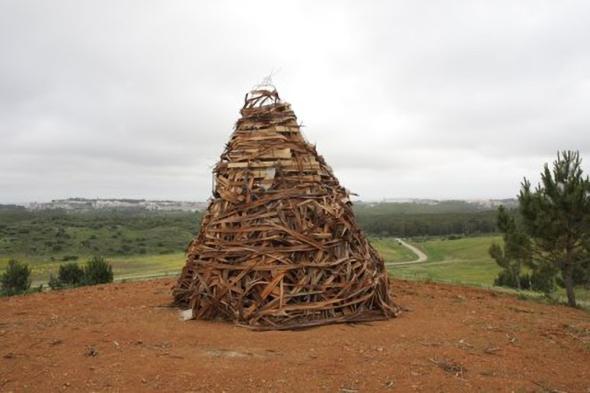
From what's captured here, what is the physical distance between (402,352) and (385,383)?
3.74 feet

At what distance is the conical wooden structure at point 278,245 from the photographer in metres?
8.13

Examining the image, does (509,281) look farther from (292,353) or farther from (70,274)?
(292,353)

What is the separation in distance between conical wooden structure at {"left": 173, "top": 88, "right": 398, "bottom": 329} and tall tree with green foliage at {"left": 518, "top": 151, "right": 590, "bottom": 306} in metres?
7.84

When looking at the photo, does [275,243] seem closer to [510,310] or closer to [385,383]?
[385,383]

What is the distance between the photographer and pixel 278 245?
A: 8461 mm

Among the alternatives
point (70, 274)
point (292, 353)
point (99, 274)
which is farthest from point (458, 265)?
point (292, 353)

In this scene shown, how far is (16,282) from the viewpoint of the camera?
2403cm

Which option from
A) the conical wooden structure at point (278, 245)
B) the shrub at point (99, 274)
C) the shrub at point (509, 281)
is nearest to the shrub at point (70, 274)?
the shrub at point (99, 274)

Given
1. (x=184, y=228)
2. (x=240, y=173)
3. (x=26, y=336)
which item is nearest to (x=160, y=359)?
Answer: (x=26, y=336)

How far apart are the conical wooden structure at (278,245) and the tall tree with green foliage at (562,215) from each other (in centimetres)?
784

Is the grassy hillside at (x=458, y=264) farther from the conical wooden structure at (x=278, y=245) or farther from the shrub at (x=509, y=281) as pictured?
the conical wooden structure at (x=278, y=245)

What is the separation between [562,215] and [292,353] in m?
11.3

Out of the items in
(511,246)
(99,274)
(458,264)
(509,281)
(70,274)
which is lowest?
(458,264)

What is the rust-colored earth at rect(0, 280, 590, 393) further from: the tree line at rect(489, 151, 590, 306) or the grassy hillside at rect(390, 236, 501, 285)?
the grassy hillside at rect(390, 236, 501, 285)
